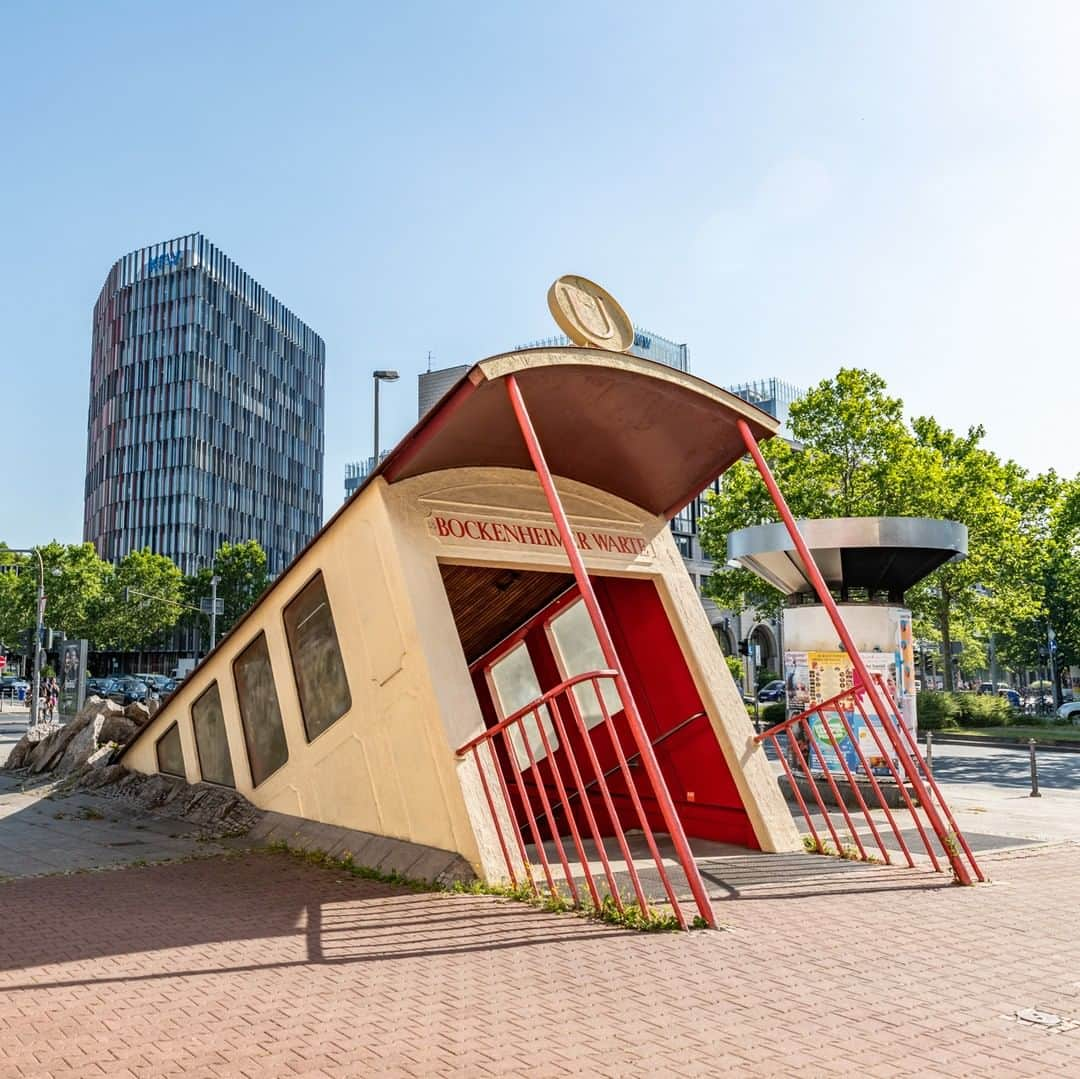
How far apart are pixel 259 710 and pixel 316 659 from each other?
5.15ft

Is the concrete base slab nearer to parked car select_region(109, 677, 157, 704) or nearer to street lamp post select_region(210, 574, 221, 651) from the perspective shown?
parked car select_region(109, 677, 157, 704)

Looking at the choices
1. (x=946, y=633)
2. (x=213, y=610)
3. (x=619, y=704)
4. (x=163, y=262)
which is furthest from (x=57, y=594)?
(x=619, y=704)

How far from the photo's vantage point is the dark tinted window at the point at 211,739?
1201 centimetres

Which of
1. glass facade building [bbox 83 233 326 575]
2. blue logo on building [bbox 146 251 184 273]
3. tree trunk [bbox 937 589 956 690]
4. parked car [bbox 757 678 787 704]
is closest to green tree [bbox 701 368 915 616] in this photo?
tree trunk [bbox 937 589 956 690]

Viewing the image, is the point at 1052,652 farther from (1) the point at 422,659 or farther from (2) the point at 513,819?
(1) the point at 422,659

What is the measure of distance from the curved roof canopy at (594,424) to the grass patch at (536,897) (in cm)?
341

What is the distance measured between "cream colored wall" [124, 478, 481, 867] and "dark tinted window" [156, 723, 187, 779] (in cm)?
263

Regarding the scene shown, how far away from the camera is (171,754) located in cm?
1355

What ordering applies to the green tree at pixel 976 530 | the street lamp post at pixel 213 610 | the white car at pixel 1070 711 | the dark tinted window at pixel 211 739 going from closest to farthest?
the dark tinted window at pixel 211 739 → the green tree at pixel 976 530 → the white car at pixel 1070 711 → the street lamp post at pixel 213 610

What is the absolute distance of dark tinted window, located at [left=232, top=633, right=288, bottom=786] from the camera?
10.8 m

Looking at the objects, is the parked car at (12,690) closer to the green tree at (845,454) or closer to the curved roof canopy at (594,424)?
the green tree at (845,454)

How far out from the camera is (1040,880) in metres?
8.48

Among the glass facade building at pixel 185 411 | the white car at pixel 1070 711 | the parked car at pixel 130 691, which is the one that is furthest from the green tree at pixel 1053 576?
the glass facade building at pixel 185 411

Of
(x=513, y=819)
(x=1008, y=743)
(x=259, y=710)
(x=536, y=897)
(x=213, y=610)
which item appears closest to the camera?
(x=536, y=897)
